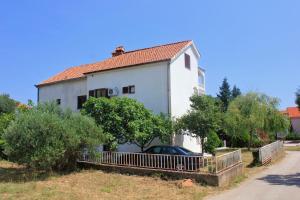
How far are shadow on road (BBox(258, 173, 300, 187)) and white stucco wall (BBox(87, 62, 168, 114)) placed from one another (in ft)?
26.9

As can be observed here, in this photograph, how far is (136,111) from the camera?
64.7 ft

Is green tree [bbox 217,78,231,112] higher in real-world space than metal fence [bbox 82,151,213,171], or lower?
higher

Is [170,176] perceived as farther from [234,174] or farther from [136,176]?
[234,174]

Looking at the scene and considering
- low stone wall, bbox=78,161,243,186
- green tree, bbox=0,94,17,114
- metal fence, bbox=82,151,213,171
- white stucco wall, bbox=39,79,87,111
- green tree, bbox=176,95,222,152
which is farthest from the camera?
green tree, bbox=0,94,17,114

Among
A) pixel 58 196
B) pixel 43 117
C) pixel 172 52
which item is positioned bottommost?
pixel 58 196

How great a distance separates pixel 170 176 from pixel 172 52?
10475mm

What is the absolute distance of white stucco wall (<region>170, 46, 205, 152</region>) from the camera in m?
22.9

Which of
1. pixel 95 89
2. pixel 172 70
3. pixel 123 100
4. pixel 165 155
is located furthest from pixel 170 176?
pixel 95 89

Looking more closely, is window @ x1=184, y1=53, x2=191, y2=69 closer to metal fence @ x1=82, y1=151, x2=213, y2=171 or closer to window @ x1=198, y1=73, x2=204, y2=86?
window @ x1=198, y1=73, x2=204, y2=86

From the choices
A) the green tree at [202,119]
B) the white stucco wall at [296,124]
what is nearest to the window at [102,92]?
the green tree at [202,119]

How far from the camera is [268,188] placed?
1369cm

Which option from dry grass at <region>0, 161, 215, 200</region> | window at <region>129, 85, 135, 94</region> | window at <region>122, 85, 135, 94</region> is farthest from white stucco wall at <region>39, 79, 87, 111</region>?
dry grass at <region>0, 161, 215, 200</region>

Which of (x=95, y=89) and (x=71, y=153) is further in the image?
(x=95, y=89)

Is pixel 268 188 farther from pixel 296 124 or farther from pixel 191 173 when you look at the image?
pixel 296 124
